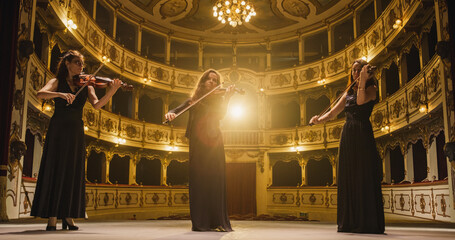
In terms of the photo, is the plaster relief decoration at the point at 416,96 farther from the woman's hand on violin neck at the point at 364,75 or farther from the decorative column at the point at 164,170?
the decorative column at the point at 164,170

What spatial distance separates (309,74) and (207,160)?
50.0ft

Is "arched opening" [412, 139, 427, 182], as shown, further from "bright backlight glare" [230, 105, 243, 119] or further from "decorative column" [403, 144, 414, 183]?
"bright backlight glare" [230, 105, 243, 119]

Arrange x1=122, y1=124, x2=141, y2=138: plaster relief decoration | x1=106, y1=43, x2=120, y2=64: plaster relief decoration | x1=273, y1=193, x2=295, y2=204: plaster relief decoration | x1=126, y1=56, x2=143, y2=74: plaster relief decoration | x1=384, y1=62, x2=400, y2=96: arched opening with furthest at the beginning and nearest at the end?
x1=273, y1=193, x2=295, y2=204: plaster relief decoration → x1=126, y1=56, x2=143, y2=74: plaster relief decoration → x1=122, y1=124, x2=141, y2=138: plaster relief decoration → x1=106, y1=43, x2=120, y2=64: plaster relief decoration → x1=384, y1=62, x2=400, y2=96: arched opening

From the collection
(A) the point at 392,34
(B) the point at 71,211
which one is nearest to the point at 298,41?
(A) the point at 392,34

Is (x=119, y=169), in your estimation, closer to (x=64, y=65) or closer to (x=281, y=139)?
(x=281, y=139)

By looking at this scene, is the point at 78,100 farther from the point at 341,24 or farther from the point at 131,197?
the point at 341,24

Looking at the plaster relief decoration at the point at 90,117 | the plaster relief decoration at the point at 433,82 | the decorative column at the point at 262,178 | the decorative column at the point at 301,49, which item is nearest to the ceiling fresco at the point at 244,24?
the decorative column at the point at 301,49

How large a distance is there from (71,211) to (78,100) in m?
1.16

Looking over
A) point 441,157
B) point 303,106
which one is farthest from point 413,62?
point 303,106

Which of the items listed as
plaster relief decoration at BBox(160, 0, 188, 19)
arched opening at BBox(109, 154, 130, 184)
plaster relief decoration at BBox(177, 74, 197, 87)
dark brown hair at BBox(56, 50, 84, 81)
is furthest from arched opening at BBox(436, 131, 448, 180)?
arched opening at BBox(109, 154, 130, 184)

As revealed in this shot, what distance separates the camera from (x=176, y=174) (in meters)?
20.2

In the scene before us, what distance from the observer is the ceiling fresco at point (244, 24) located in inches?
714

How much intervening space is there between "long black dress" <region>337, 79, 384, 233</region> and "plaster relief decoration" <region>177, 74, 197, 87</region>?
15716 millimetres

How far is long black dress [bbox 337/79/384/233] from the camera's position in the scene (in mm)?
4023
